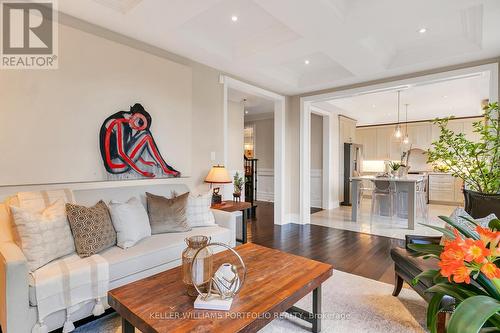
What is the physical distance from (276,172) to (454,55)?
334 cm

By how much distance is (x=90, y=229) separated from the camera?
6.86ft

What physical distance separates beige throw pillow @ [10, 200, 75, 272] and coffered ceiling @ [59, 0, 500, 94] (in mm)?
1925

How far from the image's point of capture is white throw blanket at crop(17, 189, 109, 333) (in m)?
1.62

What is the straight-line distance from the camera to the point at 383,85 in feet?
14.2

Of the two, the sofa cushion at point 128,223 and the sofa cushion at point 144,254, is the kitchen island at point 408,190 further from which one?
the sofa cushion at point 128,223

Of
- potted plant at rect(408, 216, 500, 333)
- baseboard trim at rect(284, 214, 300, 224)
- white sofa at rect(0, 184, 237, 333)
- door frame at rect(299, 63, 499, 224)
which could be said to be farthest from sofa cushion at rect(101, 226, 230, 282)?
door frame at rect(299, 63, 499, 224)

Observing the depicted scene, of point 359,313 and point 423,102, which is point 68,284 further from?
point 423,102

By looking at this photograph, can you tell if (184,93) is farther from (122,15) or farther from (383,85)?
(383,85)

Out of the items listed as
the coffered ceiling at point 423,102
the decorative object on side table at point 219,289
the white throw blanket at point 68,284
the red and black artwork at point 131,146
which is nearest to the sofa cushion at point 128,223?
the white throw blanket at point 68,284

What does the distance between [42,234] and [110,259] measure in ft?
1.61

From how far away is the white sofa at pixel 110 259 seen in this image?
5.01 feet

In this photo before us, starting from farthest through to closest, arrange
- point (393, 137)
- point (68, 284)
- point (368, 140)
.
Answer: point (368, 140)
point (393, 137)
point (68, 284)

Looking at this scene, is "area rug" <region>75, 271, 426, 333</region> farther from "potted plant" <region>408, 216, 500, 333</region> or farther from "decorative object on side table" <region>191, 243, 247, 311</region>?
"potted plant" <region>408, 216, 500, 333</region>

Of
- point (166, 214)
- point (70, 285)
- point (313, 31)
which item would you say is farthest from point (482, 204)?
point (70, 285)
